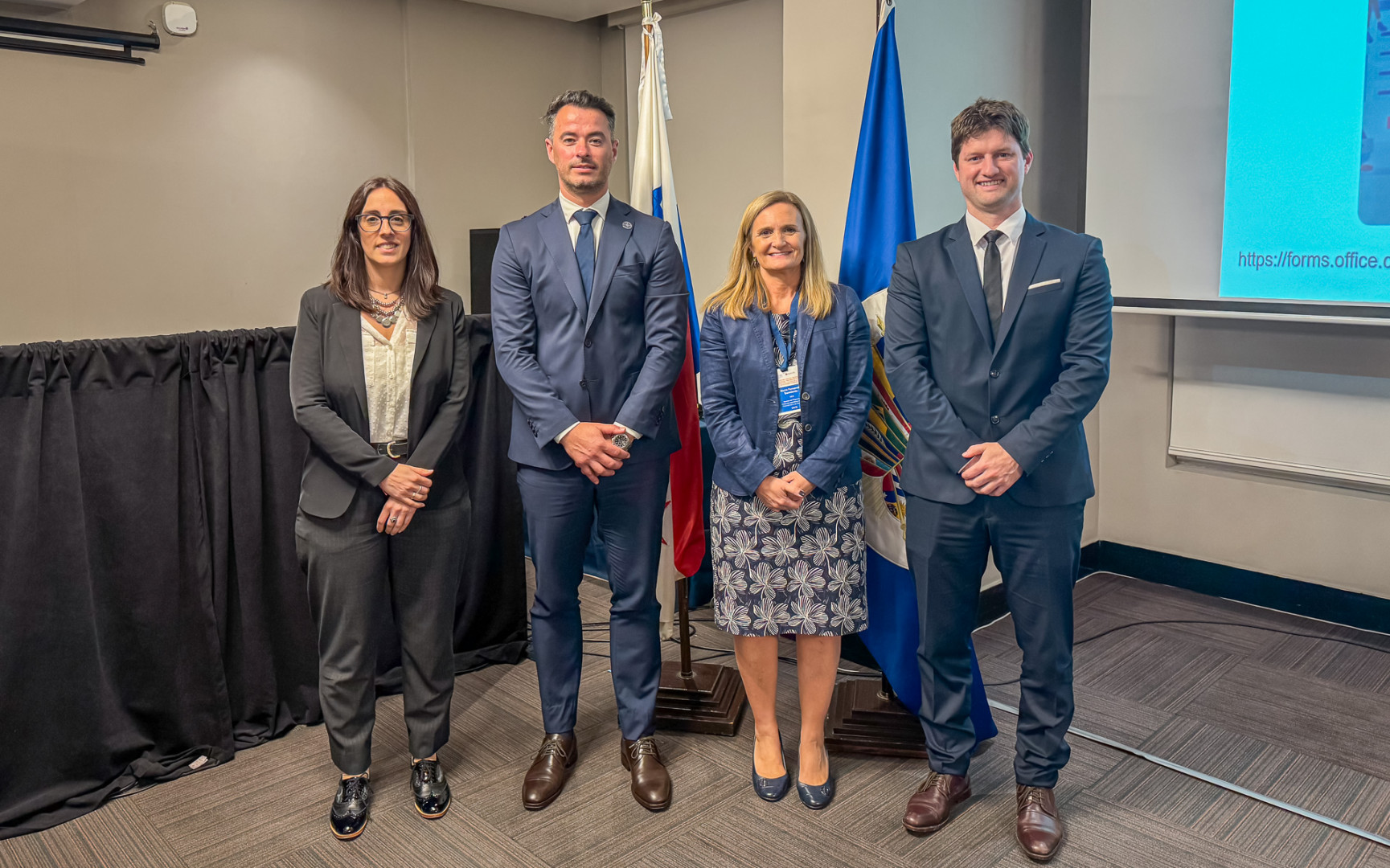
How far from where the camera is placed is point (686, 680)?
3232 millimetres

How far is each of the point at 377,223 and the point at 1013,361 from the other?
1.63 metres

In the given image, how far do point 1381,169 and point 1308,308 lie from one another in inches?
18.6

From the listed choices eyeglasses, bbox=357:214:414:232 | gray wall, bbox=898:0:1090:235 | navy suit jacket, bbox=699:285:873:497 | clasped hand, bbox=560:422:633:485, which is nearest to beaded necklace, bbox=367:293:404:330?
eyeglasses, bbox=357:214:414:232

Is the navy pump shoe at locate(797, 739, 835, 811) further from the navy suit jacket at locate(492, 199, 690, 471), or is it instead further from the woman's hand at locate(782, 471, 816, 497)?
the navy suit jacket at locate(492, 199, 690, 471)

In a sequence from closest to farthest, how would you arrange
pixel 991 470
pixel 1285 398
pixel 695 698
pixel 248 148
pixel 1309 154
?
pixel 991 470 → pixel 695 698 → pixel 1309 154 → pixel 1285 398 → pixel 248 148

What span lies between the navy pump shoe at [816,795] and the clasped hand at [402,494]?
1.26m

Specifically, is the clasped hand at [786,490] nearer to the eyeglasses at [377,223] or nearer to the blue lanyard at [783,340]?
the blue lanyard at [783,340]

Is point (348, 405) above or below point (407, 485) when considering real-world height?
above

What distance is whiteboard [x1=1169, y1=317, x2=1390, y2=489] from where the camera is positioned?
11.7 feet

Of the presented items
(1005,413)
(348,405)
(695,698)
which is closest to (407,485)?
(348,405)

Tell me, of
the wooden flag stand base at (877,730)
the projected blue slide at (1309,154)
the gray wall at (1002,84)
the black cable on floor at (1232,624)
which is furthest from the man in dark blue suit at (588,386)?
the projected blue slide at (1309,154)

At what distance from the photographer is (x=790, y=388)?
266cm

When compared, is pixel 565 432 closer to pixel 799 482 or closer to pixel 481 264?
pixel 799 482

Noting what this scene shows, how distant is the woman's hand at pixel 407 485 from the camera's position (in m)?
2.57
